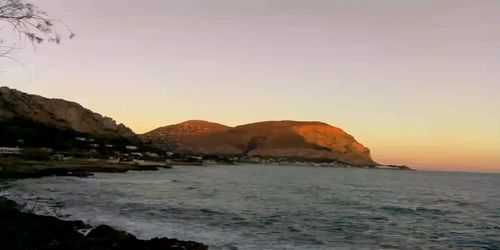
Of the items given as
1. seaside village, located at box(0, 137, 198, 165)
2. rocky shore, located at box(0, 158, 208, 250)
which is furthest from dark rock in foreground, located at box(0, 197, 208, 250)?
seaside village, located at box(0, 137, 198, 165)

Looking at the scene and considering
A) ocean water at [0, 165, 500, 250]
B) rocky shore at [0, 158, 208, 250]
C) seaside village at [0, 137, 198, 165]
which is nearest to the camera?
rocky shore at [0, 158, 208, 250]

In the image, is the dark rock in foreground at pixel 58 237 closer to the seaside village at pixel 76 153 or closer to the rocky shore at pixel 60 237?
the rocky shore at pixel 60 237

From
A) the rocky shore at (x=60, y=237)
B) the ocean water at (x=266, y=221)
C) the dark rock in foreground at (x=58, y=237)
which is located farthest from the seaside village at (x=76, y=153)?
the dark rock in foreground at (x=58, y=237)

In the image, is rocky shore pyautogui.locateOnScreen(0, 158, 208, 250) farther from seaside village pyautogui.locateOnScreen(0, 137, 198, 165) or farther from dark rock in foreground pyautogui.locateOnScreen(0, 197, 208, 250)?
seaside village pyautogui.locateOnScreen(0, 137, 198, 165)

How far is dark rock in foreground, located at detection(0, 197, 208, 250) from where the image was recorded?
18.0 m

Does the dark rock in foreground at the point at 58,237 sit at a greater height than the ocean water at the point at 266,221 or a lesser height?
greater

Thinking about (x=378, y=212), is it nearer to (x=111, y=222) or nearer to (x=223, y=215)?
(x=223, y=215)

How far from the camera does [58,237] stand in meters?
20.7

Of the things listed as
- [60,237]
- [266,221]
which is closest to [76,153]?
[266,221]

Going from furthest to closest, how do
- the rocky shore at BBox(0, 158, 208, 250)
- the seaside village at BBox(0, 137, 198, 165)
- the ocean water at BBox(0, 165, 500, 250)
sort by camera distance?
1. the seaside village at BBox(0, 137, 198, 165)
2. the ocean water at BBox(0, 165, 500, 250)
3. the rocky shore at BBox(0, 158, 208, 250)

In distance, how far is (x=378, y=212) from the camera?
48.1 metres

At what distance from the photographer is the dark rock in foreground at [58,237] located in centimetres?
1797

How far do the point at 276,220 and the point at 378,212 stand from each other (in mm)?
14861

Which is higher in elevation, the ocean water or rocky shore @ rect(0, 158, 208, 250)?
rocky shore @ rect(0, 158, 208, 250)
